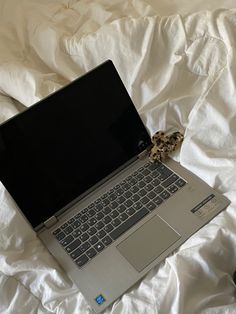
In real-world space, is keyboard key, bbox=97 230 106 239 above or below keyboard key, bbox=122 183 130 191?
below

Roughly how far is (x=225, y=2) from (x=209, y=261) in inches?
27.1

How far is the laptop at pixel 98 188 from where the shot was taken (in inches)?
25.4

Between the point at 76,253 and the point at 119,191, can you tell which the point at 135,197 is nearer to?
the point at 119,191

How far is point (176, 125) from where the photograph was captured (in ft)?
2.68

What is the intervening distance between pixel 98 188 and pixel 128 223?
0.36 feet

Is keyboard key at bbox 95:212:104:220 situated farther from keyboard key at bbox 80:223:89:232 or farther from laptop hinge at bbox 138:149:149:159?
laptop hinge at bbox 138:149:149:159

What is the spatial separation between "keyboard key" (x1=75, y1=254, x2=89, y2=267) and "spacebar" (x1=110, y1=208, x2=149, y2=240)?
0.06 m

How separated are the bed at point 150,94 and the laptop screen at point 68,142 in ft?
0.13

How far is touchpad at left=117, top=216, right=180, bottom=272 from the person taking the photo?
63 centimetres

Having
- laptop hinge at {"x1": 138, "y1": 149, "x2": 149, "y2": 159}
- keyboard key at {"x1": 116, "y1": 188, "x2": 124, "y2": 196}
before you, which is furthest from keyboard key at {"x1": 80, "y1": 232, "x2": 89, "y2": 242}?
laptop hinge at {"x1": 138, "y1": 149, "x2": 149, "y2": 159}

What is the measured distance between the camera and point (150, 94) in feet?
2.72

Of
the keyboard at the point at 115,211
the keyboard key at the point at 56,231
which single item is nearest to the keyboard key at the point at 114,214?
the keyboard at the point at 115,211

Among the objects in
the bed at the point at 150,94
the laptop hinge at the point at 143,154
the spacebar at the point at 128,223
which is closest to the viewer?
the bed at the point at 150,94

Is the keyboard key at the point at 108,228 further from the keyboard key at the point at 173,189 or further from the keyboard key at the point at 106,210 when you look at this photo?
the keyboard key at the point at 173,189
